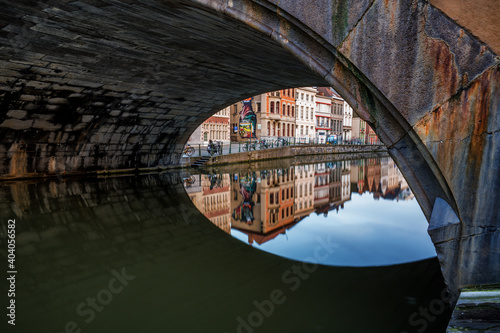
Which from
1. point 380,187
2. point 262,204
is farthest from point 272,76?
point 380,187

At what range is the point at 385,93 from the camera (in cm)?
330

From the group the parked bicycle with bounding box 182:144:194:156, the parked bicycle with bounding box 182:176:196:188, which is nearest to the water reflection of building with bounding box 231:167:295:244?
the parked bicycle with bounding box 182:176:196:188

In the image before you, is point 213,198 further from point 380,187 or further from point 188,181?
point 380,187

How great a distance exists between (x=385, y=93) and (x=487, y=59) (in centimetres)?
73

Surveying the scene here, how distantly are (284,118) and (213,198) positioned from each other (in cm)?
3757

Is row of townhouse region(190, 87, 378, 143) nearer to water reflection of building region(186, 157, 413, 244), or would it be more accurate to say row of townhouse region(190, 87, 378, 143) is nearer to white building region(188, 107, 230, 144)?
white building region(188, 107, 230, 144)

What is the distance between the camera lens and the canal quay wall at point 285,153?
24.0m

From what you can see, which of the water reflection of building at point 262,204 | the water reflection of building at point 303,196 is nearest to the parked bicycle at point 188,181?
the water reflection of building at point 262,204

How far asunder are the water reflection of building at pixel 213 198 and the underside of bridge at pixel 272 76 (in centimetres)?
326

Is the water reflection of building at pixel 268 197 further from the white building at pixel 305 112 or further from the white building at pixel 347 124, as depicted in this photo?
the white building at pixel 347 124

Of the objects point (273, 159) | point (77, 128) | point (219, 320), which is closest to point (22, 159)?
point (77, 128)

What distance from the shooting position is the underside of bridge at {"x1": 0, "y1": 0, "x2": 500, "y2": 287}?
10.1 feet

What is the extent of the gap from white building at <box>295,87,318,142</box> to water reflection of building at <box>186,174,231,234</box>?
36037 mm

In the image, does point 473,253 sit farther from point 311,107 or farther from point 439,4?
point 311,107
